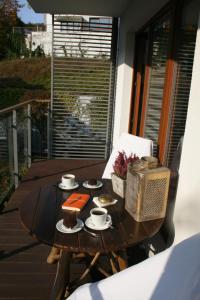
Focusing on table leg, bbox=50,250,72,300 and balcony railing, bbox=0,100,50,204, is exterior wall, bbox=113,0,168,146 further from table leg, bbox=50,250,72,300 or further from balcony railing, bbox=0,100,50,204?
table leg, bbox=50,250,72,300

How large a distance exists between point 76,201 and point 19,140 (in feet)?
8.32

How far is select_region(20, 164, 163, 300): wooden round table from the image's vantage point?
54.9 inches

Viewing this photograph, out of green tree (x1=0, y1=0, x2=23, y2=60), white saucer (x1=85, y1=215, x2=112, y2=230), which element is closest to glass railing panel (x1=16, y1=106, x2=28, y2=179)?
white saucer (x1=85, y1=215, x2=112, y2=230)

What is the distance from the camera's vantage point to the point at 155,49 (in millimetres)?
2918

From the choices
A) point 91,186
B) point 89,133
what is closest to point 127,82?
point 89,133

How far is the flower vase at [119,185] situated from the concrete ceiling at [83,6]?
2.67 meters

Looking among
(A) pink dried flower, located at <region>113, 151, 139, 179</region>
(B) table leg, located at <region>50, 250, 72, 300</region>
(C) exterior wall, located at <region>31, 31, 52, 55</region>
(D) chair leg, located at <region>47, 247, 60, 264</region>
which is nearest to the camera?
(B) table leg, located at <region>50, 250, 72, 300</region>

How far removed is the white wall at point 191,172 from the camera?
1496mm

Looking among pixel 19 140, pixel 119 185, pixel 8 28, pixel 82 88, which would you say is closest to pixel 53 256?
pixel 119 185

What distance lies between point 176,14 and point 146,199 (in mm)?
1462

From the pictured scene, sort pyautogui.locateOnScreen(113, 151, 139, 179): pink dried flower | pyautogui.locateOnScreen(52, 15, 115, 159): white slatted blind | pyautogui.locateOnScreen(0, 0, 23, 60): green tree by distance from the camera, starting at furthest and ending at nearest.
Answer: pyautogui.locateOnScreen(0, 0, 23, 60): green tree → pyautogui.locateOnScreen(52, 15, 115, 159): white slatted blind → pyautogui.locateOnScreen(113, 151, 139, 179): pink dried flower

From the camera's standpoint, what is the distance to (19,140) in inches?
161

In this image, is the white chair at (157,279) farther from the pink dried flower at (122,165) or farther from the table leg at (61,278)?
the pink dried flower at (122,165)

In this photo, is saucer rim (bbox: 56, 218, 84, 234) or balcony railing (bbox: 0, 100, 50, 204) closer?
saucer rim (bbox: 56, 218, 84, 234)
